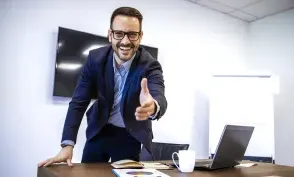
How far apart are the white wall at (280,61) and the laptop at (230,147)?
2962mm

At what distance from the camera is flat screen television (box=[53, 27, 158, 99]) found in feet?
8.99

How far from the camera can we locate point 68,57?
279 centimetres

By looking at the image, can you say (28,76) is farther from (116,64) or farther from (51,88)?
(116,64)

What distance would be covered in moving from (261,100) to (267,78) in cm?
31

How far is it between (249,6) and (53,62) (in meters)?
2.93

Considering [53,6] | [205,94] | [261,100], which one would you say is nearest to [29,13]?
[53,6]

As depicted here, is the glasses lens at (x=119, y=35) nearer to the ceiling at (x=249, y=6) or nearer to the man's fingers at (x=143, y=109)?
the man's fingers at (x=143, y=109)

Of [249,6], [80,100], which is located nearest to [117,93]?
[80,100]

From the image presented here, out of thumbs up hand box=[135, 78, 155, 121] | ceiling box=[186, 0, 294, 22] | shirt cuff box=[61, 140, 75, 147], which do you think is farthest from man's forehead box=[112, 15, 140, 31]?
ceiling box=[186, 0, 294, 22]

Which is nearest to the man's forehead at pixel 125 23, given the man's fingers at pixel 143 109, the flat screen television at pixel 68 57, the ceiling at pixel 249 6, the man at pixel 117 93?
the man at pixel 117 93

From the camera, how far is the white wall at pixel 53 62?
8.36 feet

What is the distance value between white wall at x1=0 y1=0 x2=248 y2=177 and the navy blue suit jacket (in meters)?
1.42

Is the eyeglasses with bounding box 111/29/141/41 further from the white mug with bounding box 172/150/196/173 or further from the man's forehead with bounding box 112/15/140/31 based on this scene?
the white mug with bounding box 172/150/196/173

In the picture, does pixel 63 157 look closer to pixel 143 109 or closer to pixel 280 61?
pixel 143 109
